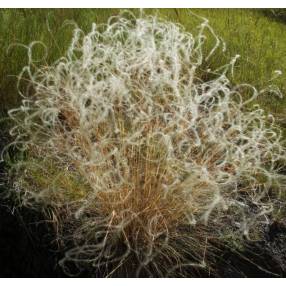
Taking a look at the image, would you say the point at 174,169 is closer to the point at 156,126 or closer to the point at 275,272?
the point at 156,126

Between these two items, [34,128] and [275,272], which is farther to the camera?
[34,128]

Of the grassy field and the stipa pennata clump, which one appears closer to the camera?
the stipa pennata clump

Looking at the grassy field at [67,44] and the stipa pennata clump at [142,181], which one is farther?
the grassy field at [67,44]

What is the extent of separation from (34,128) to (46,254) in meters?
0.82

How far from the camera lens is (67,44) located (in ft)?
11.9

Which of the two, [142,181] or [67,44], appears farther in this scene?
[67,44]

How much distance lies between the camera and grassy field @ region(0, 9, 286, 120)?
336 centimetres

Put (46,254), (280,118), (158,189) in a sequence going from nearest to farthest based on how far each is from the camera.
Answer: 1. (158,189)
2. (46,254)
3. (280,118)

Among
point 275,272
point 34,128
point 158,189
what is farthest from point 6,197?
point 275,272

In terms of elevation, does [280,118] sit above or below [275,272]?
above

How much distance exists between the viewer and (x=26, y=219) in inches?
108

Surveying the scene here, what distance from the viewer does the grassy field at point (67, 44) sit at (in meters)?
3.36

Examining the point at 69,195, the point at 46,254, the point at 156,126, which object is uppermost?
the point at 156,126

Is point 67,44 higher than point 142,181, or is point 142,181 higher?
point 67,44
